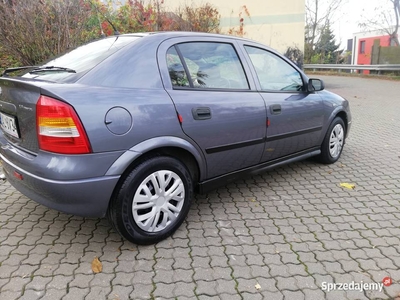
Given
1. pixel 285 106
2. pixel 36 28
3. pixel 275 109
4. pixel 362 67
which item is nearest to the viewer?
pixel 275 109

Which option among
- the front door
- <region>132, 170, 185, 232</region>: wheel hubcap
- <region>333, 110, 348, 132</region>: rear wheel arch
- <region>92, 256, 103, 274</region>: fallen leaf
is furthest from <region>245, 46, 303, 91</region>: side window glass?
<region>92, 256, 103, 274</region>: fallen leaf

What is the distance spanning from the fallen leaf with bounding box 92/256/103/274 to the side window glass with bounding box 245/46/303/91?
226 cm

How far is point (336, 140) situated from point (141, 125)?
3228 mm

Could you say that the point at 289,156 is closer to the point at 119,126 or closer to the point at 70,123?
the point at 119,126

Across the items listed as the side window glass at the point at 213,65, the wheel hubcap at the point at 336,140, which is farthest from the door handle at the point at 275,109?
the wheel hubcap at the point at 336,140

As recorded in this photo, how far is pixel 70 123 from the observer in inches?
86.7

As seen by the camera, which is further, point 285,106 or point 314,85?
point 314,85

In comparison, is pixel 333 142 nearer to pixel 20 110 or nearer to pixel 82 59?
pixel 82 59

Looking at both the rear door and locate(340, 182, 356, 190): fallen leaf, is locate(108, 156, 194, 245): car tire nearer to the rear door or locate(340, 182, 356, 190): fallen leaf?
the rear door

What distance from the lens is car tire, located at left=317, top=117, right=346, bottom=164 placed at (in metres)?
4.48

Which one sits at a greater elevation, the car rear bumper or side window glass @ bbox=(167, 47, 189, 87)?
side window glass @ bbox=(167, 47, 189, 87)

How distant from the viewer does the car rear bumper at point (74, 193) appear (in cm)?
227

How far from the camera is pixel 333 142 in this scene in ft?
15.2

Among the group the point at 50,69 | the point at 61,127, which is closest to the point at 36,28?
Answer: the point at 50,69
